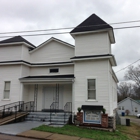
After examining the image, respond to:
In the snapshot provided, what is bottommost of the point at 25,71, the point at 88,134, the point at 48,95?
the point at 88,134

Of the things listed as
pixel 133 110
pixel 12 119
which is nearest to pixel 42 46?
pixel 12 119

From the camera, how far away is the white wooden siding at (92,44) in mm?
11742

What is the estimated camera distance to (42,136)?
7375 mm

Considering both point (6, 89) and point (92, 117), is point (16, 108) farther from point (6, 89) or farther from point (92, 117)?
point (92, 117)

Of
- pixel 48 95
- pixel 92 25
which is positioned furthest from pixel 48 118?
pixel 92 25

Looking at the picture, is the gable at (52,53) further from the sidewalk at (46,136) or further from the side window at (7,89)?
the sidewalk at (46,136)

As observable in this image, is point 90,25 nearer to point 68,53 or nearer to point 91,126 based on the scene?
point 68,53

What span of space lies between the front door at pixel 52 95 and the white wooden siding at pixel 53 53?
2571 millimetres

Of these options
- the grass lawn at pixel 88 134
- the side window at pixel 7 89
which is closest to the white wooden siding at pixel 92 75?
the grass lawn at pixel 88 134

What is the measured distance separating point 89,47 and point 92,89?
335 centimetres

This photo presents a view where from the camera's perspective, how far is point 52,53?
1489 cm

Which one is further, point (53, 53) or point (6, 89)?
point (53, 53)

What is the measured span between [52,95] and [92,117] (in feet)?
15.6

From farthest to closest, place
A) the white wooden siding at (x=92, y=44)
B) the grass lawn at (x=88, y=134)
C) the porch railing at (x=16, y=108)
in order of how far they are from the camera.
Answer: the porch railing at (x=16, y=108)
the white wooden siding at (x=92, y=44)
the grass lawn at (x=88, y=134)
